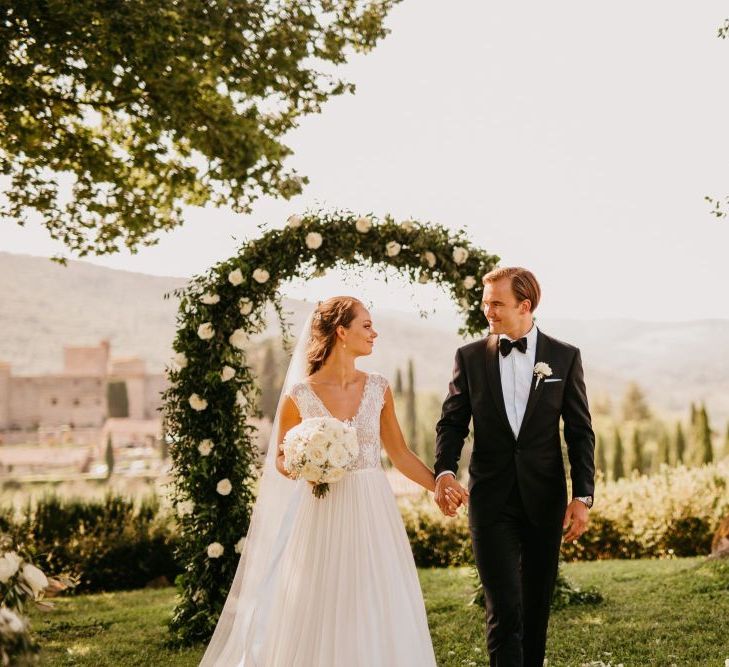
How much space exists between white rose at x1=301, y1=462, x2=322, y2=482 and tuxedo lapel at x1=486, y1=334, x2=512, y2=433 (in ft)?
3.15

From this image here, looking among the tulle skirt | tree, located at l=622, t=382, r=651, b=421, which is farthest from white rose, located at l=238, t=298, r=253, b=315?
tree, located at l=622, t=382, r=651, b=421

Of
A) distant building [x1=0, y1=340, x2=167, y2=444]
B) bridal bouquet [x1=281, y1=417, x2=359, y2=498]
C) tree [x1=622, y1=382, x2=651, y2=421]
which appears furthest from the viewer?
tree [x1=622, y1=382, x2=651, y2=421]

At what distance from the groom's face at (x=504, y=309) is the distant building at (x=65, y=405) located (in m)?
12.3

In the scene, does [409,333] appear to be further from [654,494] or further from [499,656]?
[499,656]

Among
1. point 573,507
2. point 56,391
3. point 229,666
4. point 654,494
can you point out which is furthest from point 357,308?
point 56,391

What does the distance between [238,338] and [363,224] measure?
4.47ft

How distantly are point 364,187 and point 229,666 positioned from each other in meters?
14.3

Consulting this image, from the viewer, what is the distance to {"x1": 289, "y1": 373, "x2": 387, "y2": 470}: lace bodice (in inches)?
186

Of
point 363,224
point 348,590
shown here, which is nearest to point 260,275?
point 363,224

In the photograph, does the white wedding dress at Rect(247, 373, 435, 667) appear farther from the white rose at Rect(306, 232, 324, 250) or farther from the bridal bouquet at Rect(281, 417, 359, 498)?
the white rose at Rect(306, 232, 324, 250)

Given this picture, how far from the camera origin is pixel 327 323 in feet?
15.9

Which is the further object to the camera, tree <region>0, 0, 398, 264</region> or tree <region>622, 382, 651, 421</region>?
tree <region>622, 382, 651, 421</region>

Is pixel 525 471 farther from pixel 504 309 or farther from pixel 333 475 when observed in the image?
pixel 333 475

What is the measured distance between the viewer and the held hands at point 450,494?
14.4 feet
